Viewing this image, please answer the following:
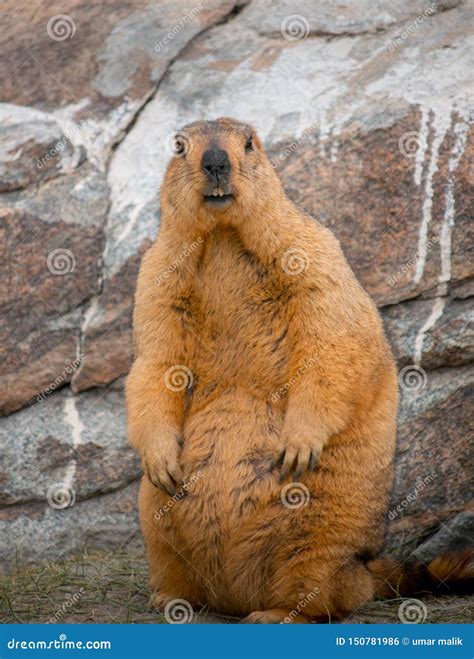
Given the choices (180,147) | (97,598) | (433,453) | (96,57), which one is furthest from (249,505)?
(96,57)

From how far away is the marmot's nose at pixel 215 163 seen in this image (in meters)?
6.81

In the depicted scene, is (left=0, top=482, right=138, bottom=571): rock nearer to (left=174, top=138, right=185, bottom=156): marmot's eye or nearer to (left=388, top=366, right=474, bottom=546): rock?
(left=388, top=366, right=474, bottom=546): rock

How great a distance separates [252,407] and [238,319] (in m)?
0.61

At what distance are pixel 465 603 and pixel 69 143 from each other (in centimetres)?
578

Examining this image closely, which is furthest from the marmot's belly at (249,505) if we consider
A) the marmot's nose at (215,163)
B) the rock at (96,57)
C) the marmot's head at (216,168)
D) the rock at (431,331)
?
the rock at (96,57)

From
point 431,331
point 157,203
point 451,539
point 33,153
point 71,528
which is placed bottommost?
point 71,528

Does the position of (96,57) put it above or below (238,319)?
above

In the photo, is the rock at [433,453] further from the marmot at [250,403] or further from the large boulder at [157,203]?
the marmot at [250,403]

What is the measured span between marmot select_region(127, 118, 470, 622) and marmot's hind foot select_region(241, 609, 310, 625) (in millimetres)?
11

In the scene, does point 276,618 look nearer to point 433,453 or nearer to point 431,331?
point 433,453

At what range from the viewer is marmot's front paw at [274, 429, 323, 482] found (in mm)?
6840

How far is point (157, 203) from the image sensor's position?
10.0m

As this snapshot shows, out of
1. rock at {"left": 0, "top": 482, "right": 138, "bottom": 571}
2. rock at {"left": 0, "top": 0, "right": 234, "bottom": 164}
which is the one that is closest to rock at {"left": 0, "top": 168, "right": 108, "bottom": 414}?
rock at {"left": 0, "top": 0, "right": 234, "bottom": 164}

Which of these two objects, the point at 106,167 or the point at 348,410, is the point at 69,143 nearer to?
the point at 106,167
